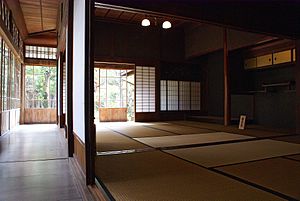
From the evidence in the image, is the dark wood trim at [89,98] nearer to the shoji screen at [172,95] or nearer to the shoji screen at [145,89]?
the shoji screen at [145,89]

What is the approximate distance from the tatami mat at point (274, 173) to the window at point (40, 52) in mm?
8378

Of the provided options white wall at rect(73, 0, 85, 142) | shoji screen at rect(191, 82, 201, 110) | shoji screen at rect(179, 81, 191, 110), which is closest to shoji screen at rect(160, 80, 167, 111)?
shoji screen at rect(179, 81, 191, 110)

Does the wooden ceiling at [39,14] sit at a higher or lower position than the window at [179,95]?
higher

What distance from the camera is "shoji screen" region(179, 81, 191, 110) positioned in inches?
334

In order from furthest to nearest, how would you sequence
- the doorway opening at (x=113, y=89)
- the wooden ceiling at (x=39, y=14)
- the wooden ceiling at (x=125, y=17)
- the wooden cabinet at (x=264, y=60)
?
the doorway opening at (x=113, y=89) < the wooden ceiling at (x=125, y=17) < the wooden cabinet at (x=264, y=60) < the wooden ceiling at (x=39, y=14)

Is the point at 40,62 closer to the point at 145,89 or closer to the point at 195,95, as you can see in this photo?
the point at 145,89

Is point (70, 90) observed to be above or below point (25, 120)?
above

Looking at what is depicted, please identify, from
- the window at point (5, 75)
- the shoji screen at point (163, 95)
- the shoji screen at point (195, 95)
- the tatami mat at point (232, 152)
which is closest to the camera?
the tatami mat at point (232, 152)

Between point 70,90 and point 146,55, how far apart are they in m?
4.95

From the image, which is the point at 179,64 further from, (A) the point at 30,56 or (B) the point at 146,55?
(A) the point at 30,56

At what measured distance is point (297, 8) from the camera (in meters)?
4.22

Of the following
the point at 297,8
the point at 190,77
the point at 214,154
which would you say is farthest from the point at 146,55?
the point at 214,154

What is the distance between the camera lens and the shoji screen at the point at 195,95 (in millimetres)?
8594

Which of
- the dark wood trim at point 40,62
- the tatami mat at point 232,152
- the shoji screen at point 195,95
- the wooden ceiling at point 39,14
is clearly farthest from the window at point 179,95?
the tatami mat at point 232,152
